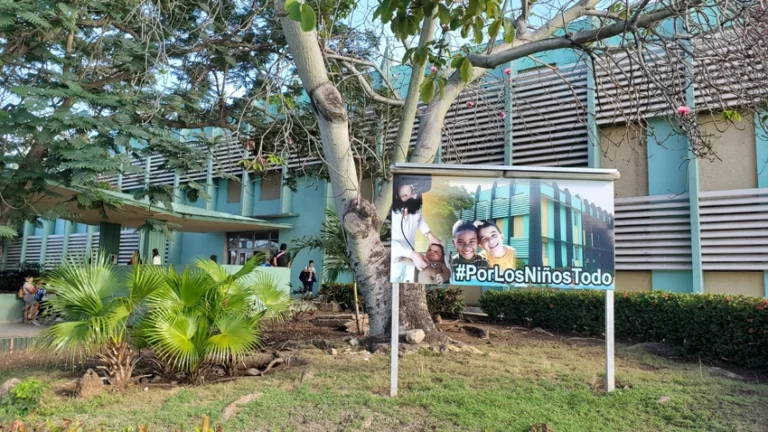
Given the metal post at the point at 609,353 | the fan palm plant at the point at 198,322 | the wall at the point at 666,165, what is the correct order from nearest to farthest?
1. the metal post at the point at 609,353
2. the fan palm plant at the point at 198,322
3. the wall at the point at 666,165

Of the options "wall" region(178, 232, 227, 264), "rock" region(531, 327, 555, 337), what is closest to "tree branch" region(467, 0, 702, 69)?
"rock" region(531, 327, 555, 337)

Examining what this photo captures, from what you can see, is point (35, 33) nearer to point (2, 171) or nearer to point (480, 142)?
point (2, 171)

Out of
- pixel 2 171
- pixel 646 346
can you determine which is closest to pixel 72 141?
pixel 2 171

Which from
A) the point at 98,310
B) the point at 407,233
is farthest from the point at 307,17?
the point at 98,310

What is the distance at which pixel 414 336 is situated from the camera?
7.76m

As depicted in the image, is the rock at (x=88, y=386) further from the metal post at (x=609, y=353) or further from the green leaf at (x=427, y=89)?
the metal post at (x=609, y=353)

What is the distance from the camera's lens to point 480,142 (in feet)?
53.3

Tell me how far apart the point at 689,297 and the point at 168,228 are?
9113 millimetres

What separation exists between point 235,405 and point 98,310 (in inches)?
80.6

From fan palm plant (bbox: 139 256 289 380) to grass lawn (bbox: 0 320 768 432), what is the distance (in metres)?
0.40

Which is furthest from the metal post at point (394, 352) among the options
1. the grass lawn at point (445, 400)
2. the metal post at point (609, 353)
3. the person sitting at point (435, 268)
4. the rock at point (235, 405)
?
the metal post at point (609, 353)

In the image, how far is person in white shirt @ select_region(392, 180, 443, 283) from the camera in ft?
19.0

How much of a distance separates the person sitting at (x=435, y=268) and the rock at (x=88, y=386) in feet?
11.8

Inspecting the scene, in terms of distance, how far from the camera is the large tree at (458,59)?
216 inches
